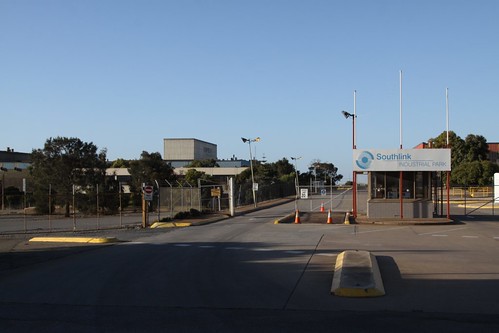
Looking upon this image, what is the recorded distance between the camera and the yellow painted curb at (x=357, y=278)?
9625 millimetres

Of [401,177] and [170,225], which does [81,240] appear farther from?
[401,177]

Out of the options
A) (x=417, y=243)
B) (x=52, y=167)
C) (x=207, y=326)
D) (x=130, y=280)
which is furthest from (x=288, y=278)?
(x=52, y=167)

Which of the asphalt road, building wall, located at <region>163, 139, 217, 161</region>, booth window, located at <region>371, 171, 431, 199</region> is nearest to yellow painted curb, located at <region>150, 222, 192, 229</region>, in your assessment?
the asphalt road

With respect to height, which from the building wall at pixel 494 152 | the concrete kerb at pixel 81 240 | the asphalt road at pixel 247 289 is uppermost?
the building wall at pixel 494 152

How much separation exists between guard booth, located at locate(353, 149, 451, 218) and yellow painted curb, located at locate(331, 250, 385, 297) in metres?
15.2

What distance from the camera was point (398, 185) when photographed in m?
28.1

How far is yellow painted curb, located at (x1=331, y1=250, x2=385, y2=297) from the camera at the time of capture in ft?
31.6

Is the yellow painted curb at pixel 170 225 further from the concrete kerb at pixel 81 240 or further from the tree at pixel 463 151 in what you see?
the tree at pixel 463 151

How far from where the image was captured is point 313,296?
972cm

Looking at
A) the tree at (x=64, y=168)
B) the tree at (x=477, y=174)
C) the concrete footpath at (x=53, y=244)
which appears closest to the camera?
the concrete footpath at (x=53, y=244)

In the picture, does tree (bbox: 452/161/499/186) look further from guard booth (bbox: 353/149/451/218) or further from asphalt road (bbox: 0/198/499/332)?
asphalt road (bbox: 0/198/499/332)

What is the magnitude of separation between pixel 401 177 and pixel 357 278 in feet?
57.8

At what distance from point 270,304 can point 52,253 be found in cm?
1037

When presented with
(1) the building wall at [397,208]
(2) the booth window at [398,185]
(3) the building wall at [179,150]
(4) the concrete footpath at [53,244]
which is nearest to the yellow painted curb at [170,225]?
(4) the concrete footpath at [53,244]
